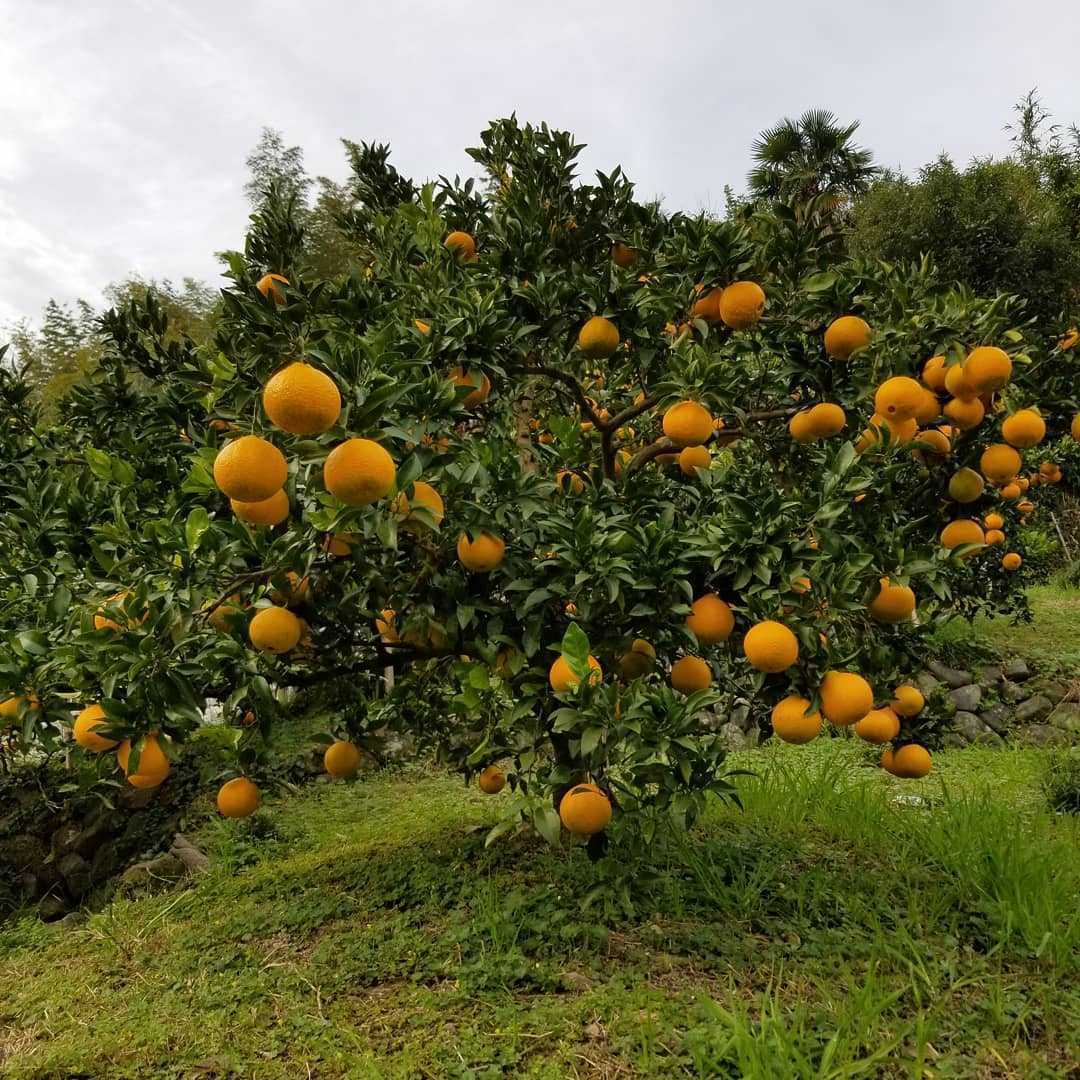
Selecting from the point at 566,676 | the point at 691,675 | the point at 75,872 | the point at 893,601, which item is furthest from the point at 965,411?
the point at 75,872

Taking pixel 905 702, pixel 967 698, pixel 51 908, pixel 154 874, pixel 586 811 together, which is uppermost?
pixel 586 811

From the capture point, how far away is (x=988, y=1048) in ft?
5.70

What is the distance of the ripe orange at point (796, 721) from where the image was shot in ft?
5.79

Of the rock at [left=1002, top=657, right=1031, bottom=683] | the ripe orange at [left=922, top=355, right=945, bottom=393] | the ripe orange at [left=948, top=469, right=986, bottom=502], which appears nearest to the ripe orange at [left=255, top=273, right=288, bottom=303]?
the ripe orange at [left=922, top=355, right=945, bottom=393]

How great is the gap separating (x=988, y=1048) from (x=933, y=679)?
16.2 ft

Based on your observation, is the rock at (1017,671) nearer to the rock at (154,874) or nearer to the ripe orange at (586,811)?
the ripe orange at (586,811)

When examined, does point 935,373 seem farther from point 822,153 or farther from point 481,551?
point 822,153

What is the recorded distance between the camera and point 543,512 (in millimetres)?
1990

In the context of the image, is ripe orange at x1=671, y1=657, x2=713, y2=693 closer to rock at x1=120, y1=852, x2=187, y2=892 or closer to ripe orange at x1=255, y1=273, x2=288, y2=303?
ripe orange at x1=255, y1=273, x2=288, y2=303

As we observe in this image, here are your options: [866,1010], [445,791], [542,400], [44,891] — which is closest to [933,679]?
[445,791]

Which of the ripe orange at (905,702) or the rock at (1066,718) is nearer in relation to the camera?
the ripe orange at (905,702)

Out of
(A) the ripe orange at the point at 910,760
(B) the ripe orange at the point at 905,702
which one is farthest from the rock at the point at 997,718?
(B) the ripe orange at the point at 905,702

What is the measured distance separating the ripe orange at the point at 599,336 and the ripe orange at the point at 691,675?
1.02m

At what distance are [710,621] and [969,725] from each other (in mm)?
4908
